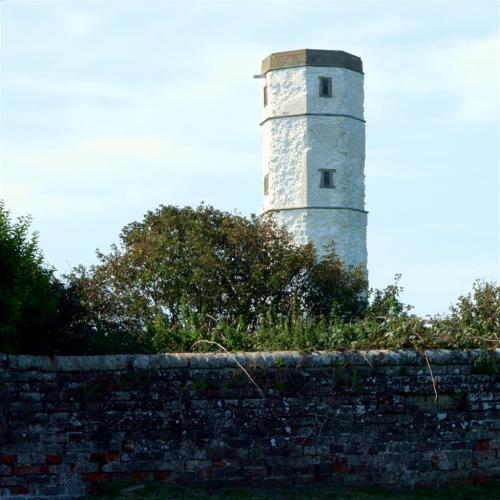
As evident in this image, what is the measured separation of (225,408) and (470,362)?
2.99m

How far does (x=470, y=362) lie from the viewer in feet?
45.2

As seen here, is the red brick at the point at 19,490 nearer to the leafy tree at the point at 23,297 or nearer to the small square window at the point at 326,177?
the leafy tree at the point at 23,297

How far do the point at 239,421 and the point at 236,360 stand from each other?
679mm

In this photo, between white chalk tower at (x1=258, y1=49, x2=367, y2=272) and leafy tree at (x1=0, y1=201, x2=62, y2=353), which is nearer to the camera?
leafy tree at (x1=0, y1=201, x2=62, y2=353)

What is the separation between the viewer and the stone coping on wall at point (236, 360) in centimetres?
1293

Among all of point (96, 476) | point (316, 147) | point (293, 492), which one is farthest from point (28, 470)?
point (316, 147)

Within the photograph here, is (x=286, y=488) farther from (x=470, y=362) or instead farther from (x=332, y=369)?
(x=470, y=362)

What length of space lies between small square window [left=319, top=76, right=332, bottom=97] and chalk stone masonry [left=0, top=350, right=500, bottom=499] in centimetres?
3837

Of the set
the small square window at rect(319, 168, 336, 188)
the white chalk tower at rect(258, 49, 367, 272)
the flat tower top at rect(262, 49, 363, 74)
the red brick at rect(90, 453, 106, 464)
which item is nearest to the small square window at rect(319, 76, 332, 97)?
the white chalk tower at rect(258, 49, 367, 272)

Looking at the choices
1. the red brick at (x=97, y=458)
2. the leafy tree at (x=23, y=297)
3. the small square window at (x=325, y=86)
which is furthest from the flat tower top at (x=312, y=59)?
the red brick at (x=97, y=458)

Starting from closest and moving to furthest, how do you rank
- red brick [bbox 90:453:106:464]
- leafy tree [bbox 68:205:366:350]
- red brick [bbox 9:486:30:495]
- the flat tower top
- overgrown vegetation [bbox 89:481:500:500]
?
1. overgrown vegetation [bbox 89:481:500:500]
2. red brick [bbox 9:486:30:495]
3. red brick [bbox 90:453:106:464]
4. leafy tree [bbox 68:205:366:350]
5. the flat tower top

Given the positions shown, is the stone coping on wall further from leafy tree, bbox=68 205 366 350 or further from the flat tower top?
the flat tower top

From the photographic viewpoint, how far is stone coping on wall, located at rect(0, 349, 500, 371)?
1293 cm

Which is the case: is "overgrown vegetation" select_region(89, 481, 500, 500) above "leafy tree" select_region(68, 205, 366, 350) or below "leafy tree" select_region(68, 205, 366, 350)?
below
